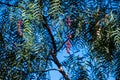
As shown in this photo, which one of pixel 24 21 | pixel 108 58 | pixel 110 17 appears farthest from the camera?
pixel 108 58

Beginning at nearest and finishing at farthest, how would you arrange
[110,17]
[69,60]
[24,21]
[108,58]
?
[24,21] < [110,17] < [108,58] < [69,60]

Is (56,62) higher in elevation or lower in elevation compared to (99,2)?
lower

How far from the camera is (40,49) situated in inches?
93.9

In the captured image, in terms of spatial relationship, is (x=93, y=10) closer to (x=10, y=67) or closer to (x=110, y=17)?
(x=110, y=17)

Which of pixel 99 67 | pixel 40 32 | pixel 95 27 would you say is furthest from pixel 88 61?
pixel 40 32

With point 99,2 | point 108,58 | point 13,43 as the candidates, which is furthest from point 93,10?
point 13,43

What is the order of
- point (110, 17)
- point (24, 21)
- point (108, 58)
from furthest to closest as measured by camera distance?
point (108, 58) → point (110, 17) → point (24, 21)

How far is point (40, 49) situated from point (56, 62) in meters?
0.30

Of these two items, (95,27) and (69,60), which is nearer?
(95,27)

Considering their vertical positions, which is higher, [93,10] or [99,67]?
[93,10]

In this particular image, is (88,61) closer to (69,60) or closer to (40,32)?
(69,60)

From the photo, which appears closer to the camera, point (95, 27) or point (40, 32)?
point (40, 32)

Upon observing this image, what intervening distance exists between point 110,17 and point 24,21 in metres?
0.50

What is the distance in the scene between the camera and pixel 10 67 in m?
2.65
